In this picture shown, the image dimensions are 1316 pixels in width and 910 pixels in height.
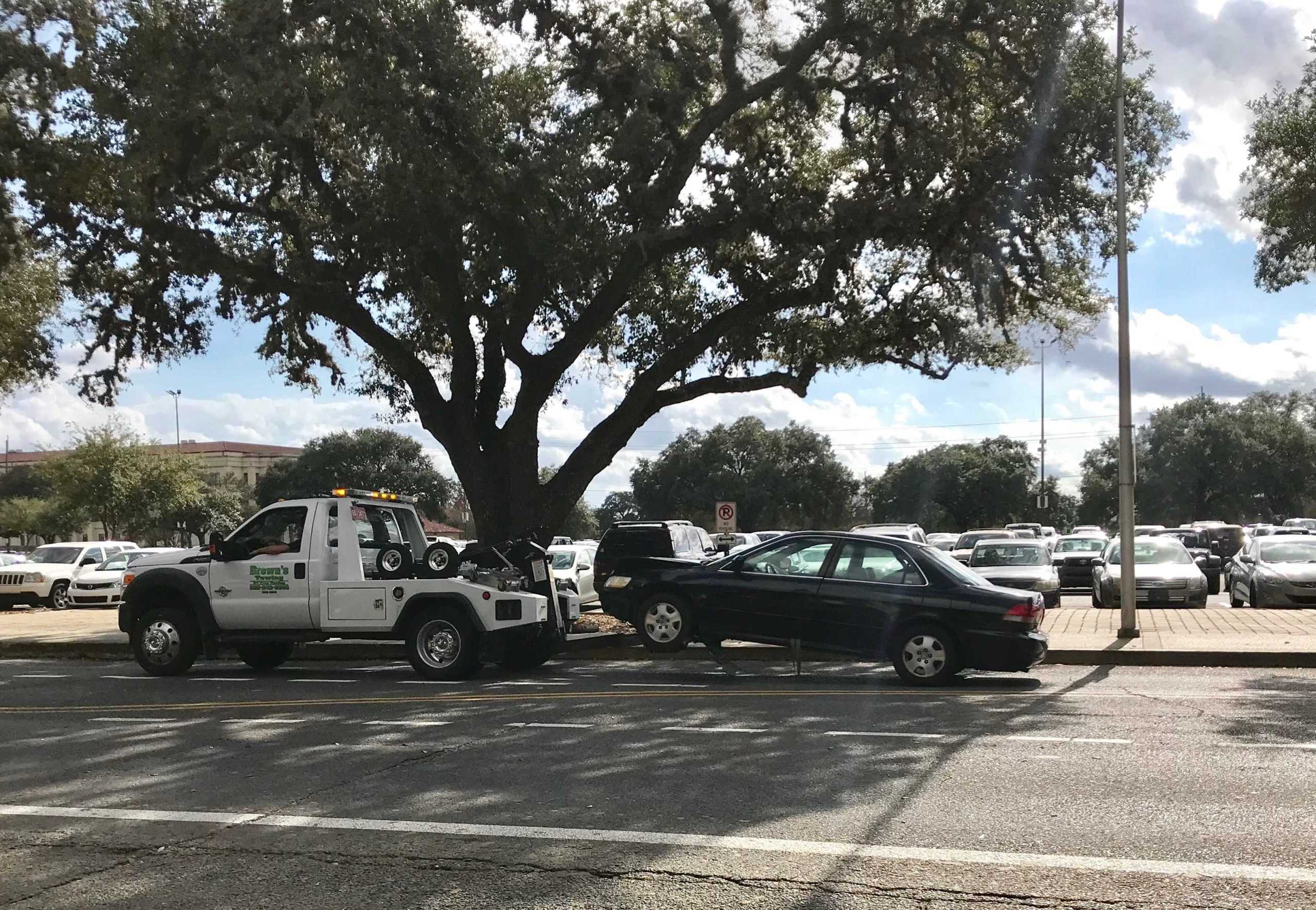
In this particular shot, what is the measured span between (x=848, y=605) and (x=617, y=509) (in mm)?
100513

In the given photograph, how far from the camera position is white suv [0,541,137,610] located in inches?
1214

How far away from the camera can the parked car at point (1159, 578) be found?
901 inches

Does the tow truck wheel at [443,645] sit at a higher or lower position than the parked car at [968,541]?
lower

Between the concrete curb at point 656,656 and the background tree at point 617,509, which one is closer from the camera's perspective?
the concrete curb at point 656,656

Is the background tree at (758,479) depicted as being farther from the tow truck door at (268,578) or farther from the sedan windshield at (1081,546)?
the tow truck door at (268,578)

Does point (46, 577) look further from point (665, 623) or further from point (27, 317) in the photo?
point (665, 623)

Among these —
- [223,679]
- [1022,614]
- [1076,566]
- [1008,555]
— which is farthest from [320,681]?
[1076,566]

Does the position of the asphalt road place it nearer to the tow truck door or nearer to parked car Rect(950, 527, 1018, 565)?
the tow truck door

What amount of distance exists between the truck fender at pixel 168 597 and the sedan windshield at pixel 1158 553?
17281 mm

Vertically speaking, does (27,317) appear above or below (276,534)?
above

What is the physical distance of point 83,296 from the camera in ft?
68.2

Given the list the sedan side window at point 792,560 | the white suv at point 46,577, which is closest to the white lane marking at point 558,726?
the sedan side window at point 792,560

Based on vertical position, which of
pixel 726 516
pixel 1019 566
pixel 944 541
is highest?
pixel 726 516

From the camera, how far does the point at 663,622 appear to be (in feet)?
48.1
